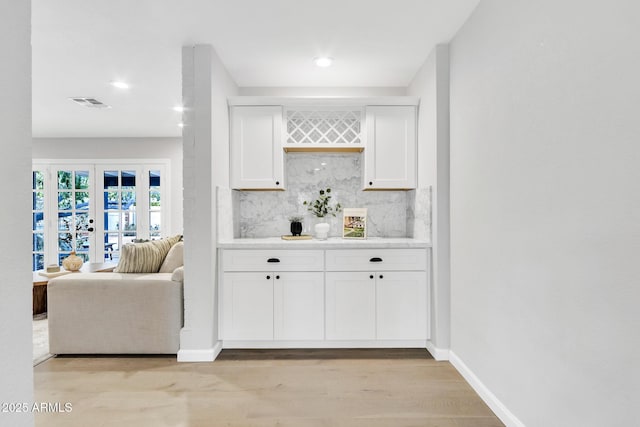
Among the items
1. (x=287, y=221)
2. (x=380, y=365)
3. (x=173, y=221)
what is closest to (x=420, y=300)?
(x=380, y=365)

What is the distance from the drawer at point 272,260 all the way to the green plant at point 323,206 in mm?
758

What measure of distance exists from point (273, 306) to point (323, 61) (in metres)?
2.14

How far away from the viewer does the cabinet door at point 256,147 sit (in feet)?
11.2

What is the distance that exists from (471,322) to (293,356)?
1434mm

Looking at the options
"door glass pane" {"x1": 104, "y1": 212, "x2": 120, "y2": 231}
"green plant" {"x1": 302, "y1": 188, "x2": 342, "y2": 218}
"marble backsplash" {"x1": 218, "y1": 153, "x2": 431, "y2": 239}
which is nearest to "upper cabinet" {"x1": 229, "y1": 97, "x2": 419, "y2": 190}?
"marble backsplash" {"x1": 218, "y1": 153, "x2": 431, "y2": 239}

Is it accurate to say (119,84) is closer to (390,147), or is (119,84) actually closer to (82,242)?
(390,147)

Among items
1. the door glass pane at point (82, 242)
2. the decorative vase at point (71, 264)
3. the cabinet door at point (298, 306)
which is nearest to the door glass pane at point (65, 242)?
the door glass pane at point (82, 242)

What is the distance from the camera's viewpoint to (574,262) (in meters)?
1.48

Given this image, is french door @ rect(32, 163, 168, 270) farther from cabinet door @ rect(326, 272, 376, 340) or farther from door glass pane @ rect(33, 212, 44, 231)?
cabinet door @ rect(326, 272, 376, 340)

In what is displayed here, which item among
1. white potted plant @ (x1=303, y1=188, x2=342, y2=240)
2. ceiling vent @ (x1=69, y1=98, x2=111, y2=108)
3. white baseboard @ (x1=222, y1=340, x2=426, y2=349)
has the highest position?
ceiling vent @ (x1=69, y1=98, x2=111, y2=108)

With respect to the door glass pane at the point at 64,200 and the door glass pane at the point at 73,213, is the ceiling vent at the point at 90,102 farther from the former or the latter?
the door glass pane at the point at 64,200

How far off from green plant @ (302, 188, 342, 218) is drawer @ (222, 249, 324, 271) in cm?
76

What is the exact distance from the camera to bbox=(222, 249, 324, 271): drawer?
3.09 m

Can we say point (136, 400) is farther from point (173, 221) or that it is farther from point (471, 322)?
point (173, 221)
